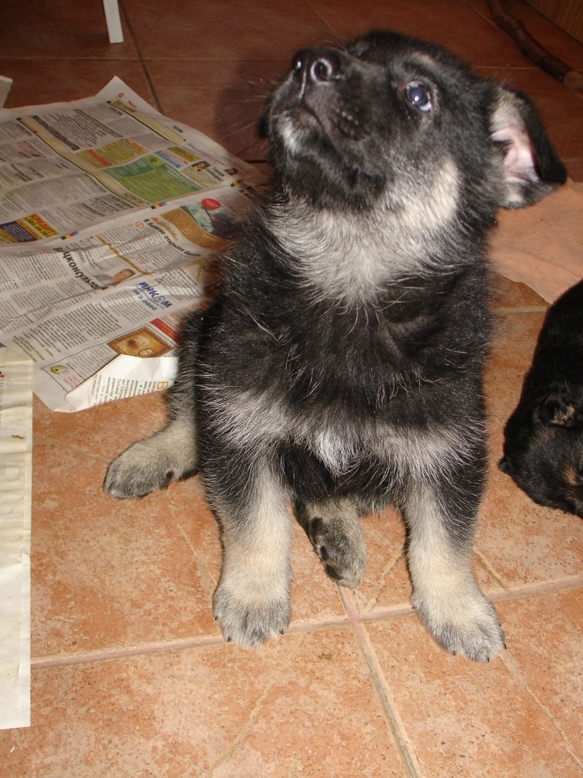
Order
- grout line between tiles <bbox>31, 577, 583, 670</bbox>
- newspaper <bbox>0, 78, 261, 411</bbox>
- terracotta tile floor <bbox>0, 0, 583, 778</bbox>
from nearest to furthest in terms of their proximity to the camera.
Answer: terracotta tile floor <bbox>0, 0, 583, 778</bbox> < grout line between tiles <bbox>31, 577, 583, 670</bbox> < newspaper <bbox>0, 78, 261, 411</bbox>

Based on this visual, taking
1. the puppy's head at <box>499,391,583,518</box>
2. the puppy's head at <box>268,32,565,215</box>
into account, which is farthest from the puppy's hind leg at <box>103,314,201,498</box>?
the puppy's head at <box>499,391,583,518</box>

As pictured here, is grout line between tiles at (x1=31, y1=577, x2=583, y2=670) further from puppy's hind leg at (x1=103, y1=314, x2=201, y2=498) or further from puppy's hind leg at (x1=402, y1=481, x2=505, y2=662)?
puppy's hind leg at (x1=103, y1=314, x2=201, y2=498)

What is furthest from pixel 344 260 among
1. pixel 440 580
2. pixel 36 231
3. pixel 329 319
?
pixel 36 231

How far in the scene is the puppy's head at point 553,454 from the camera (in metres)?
2.13

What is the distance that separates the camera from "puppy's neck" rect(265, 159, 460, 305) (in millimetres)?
1518

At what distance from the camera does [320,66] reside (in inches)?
55.3

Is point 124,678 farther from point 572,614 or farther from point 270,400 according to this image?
point 572,614

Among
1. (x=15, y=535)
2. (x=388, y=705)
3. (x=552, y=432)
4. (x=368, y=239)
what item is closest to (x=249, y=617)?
(x=388, y=705)

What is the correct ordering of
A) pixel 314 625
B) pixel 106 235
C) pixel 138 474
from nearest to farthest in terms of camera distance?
pixel 314 625 → pixel 138 474 → pixel 106 235

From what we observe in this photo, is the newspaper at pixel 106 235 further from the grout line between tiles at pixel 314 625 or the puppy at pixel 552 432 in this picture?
the puppy at pixel 552 432

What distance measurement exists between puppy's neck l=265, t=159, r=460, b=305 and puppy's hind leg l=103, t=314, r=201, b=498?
632mm

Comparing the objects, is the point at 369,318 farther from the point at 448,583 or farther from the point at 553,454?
the point at 553,454

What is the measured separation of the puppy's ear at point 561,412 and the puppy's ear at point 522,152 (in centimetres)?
77

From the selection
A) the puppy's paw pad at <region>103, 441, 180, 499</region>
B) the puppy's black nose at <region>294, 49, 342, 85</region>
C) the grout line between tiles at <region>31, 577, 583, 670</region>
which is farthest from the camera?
the puppy's paw pad at <region>103, 441, 180, 499</region>
